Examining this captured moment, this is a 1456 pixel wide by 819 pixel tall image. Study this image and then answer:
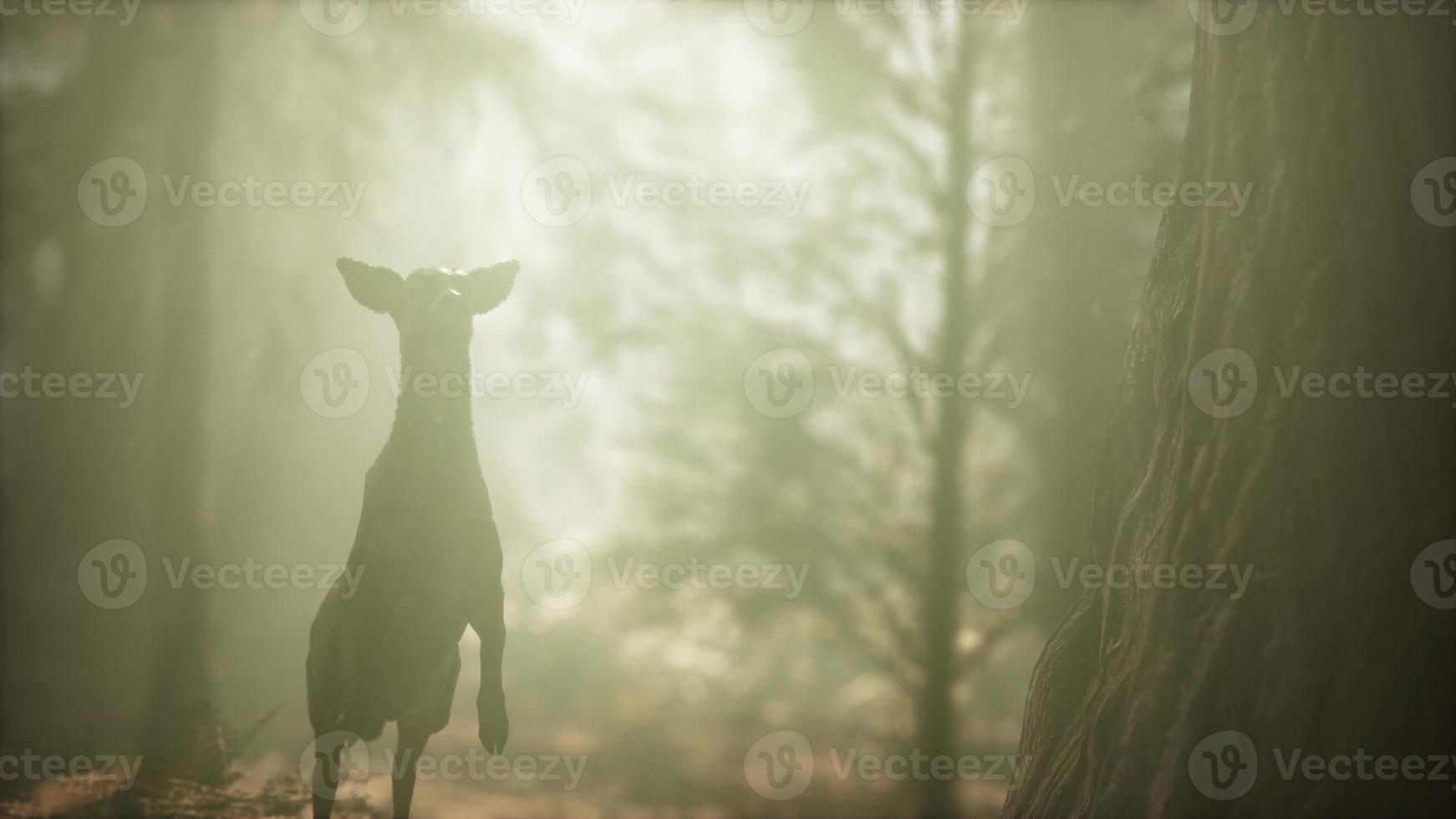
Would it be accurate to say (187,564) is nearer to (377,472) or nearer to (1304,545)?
(377,472)

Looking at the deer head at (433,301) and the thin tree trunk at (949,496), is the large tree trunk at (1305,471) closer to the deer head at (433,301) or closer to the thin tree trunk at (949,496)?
the deer head at (433,301)

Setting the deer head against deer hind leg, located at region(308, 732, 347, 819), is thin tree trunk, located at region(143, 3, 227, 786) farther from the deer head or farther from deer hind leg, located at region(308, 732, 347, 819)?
the deer head

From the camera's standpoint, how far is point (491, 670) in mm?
2582

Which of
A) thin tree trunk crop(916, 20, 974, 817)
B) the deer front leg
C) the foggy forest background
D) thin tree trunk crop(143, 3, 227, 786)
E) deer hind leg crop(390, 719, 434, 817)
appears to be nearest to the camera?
deer hind leg crop(390, 719, 434, 817)

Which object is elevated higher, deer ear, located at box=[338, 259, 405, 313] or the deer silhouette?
deer ear, located at box=[338, 259, 405, 313]

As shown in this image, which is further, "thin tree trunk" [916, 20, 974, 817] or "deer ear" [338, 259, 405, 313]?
"thin tree trunk" [916, 20, 974, 817]

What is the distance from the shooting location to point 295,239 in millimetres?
7359

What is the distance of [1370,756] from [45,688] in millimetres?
9786

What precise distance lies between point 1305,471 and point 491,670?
278 cm

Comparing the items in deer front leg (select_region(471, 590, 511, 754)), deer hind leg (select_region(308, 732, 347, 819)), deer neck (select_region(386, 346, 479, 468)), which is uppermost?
deer neck (select_region(386, 346, 479, 468))

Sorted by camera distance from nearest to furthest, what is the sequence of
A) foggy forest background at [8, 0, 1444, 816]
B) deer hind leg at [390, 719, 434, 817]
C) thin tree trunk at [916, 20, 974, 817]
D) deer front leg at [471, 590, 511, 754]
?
deer hind leg at [390, 719, 434, 817] → deer front leg at [471, 590, 511, 754] → foggy forest background at [8, 0, 1444, 816] → thin tree trunk at [916, 20, 974, 817]

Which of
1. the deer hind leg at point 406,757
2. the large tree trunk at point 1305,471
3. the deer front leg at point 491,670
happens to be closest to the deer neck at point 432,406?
the deer front leg at point 491,670

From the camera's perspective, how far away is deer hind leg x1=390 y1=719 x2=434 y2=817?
244 centimetres

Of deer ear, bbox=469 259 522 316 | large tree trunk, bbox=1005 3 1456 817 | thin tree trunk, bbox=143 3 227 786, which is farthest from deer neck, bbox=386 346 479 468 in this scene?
thin tree trunk, bbox=143 3 227 786
